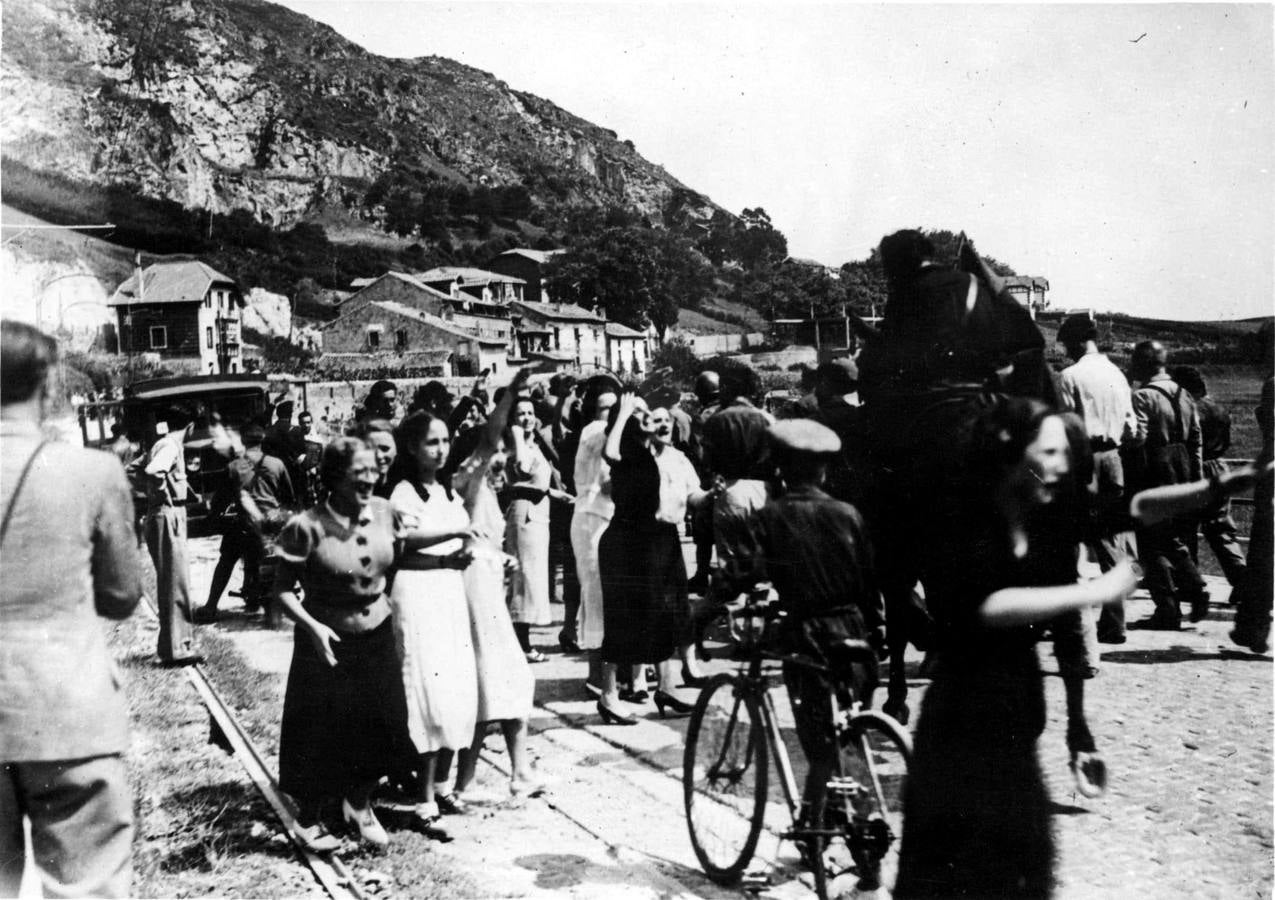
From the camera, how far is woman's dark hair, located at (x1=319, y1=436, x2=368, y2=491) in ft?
13.5

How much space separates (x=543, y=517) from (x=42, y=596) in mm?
4537

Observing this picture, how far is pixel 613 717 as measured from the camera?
5.81 m

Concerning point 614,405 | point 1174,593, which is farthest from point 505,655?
point 1174,593

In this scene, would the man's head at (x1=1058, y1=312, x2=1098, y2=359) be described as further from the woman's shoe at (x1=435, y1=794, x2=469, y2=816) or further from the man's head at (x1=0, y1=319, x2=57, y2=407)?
the man's head at (x1=0, y1=319, x2=57, y2=407)

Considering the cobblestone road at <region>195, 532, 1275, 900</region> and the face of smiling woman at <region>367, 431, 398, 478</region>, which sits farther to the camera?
the face of smiling woman at <region>367, 431, 398, 478</region>

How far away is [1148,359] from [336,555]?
544 centimetres

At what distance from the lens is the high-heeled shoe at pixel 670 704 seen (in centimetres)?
591

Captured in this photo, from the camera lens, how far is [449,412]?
6.08 metres

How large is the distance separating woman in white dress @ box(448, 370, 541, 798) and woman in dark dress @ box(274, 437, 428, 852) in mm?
532

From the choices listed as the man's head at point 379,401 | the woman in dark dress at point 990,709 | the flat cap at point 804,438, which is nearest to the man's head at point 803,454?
the flat cap at point 804,438

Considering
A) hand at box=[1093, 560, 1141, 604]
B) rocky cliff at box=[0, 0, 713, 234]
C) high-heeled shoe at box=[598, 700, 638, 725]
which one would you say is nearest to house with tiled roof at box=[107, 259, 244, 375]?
high-heeled shoe at box=[598, 700, 638, 725]

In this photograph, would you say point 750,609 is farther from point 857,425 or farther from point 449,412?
point 449,412

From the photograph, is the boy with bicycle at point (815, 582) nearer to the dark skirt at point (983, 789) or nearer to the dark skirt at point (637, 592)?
the dark skirt at point (983, 789)

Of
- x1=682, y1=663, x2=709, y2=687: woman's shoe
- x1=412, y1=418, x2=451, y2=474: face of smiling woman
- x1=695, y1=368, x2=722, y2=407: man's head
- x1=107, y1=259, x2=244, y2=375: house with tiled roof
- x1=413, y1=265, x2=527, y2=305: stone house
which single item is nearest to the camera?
x1=412, y1=418, x2=451, y2=474: face of smiling woman
